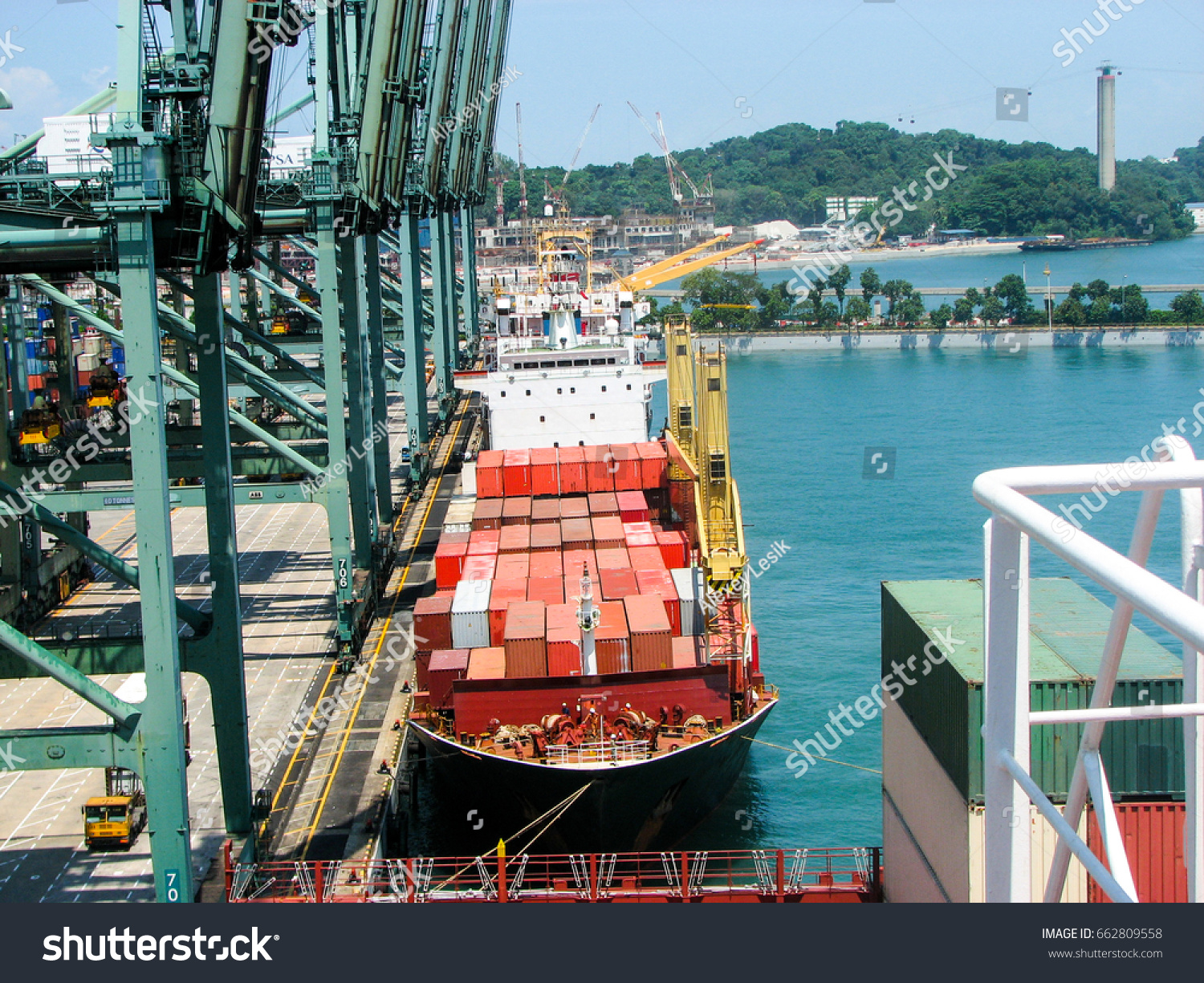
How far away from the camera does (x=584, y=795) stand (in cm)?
1881

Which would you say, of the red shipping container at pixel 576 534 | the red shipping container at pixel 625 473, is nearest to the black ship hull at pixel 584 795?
the red shipping container at pixel 576 534

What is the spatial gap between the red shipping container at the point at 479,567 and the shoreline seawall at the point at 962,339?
282 feet

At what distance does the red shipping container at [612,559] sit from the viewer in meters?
23.5

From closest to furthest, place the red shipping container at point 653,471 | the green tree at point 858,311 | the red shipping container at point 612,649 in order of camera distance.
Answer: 1. the red shipping container at point 612,649
2. the red shipping container at point 653,471
3. the green tree at point 858,311

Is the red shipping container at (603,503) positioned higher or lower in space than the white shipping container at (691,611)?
higher

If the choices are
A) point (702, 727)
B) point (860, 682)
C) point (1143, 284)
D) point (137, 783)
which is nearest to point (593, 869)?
point (702, 727)

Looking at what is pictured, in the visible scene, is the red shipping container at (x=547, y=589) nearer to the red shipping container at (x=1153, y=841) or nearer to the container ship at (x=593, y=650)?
the container ship at (x=593, y=650)

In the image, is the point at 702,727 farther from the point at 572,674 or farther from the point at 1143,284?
the point at 1143,284

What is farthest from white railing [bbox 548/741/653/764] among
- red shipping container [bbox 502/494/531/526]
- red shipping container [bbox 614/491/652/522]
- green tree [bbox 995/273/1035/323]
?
green tree [bbox 995/273/1035/323]

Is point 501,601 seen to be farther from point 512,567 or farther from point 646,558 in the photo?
point 646,558

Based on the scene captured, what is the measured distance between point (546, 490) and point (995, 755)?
80.0 feet

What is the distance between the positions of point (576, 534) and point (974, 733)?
14.1 m

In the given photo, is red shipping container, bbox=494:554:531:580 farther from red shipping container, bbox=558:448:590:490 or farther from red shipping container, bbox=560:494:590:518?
red shipping container, bbox=558:448:590:490

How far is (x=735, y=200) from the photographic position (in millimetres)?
198375
